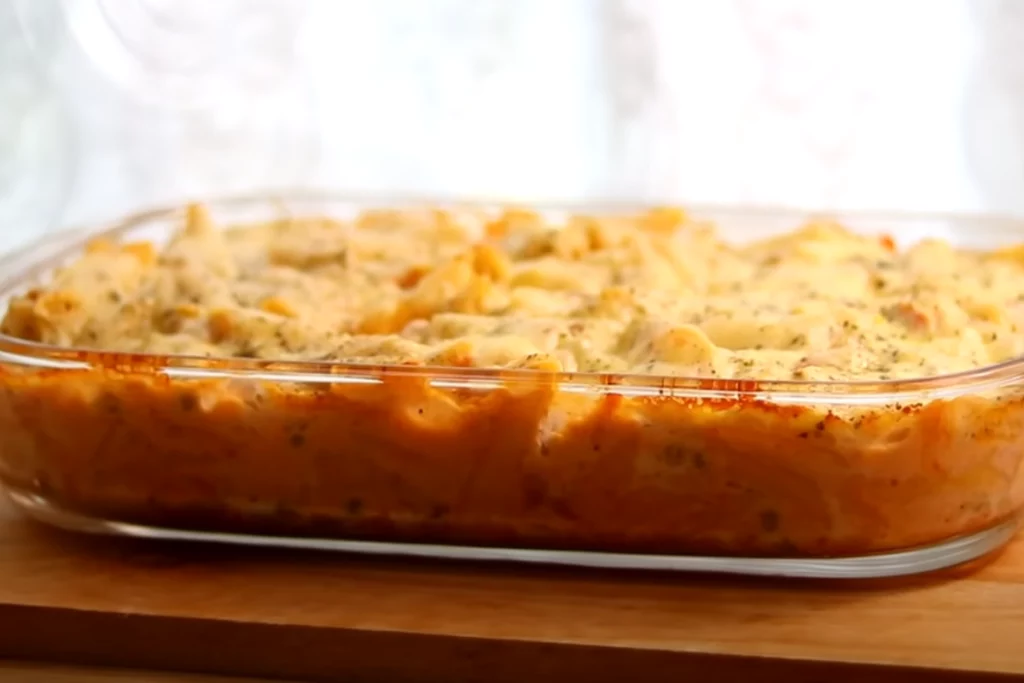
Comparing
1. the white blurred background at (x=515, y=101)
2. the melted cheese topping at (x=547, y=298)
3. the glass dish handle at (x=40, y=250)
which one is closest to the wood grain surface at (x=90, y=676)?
the melted cheese topping at (x=547, y=298)

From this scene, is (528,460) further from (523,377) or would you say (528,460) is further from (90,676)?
(90,676)

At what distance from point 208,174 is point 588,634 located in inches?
48.5

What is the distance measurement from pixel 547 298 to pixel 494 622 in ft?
1.36

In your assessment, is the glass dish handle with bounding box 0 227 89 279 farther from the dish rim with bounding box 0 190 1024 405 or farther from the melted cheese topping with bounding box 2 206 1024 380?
the dish rim with bounding box 0 190 1024 405

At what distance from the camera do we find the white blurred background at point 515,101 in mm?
1649

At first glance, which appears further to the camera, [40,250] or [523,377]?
[40,250]

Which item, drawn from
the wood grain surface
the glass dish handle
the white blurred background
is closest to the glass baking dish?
the wood grain surface

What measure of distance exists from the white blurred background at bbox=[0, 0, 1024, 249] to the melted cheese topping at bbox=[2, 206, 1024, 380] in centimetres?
32

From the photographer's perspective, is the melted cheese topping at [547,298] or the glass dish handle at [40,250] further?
the glass dish handle at [40,250]

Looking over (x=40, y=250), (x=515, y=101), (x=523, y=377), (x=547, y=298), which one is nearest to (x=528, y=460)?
(x=523, y=377)

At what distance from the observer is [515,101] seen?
1.76 m

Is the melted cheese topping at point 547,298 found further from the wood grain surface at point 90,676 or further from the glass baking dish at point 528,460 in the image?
the wood grain surface at point 90,676

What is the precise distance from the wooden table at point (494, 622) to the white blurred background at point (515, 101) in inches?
31.4

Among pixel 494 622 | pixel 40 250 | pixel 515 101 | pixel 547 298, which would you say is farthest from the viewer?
pixel 515 101
